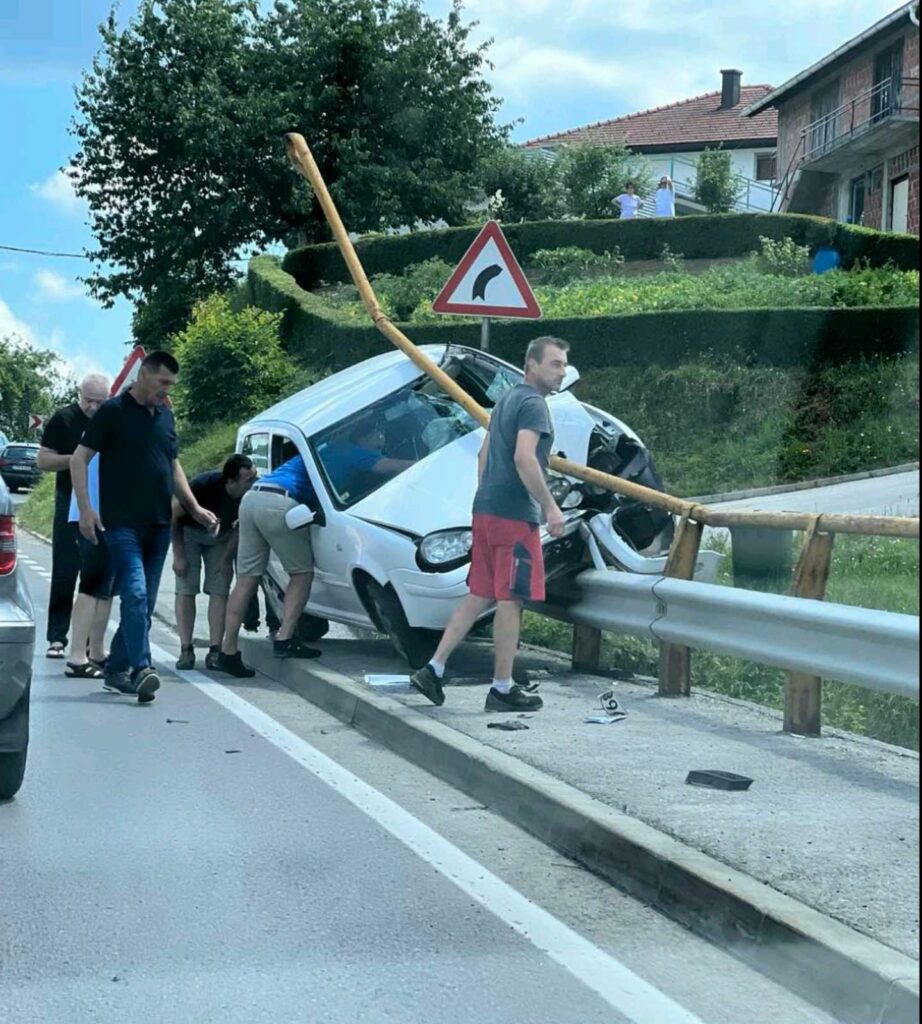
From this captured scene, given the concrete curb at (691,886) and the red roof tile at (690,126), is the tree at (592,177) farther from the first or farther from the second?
the concrete curb at (691,886)

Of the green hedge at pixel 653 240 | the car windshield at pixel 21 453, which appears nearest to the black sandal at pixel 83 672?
the green hedge at pixel 653 240

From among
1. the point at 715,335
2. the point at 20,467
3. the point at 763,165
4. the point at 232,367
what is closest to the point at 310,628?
the point at 715,335

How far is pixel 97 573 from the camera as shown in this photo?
9.94m

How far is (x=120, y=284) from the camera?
50.2 metres

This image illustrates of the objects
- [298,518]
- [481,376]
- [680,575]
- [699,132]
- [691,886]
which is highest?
[699,132]

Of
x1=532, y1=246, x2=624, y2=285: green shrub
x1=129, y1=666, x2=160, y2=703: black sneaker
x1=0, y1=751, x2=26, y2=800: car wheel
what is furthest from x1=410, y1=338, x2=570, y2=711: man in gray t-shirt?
x1=532, y1=246, x2=624, y2=285: green shrub

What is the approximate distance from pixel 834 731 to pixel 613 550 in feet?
6.58

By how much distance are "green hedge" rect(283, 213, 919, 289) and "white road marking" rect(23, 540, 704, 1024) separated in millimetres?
22451

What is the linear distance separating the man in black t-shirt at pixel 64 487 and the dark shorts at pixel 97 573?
77 centimetres

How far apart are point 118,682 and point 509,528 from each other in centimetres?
275

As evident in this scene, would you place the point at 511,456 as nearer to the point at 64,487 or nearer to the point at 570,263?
the point at 64,487

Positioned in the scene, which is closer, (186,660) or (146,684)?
(146,684)

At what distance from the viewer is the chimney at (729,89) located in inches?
3007

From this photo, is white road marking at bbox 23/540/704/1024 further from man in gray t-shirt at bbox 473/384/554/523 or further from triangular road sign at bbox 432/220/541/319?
triangular road sign at bbox 432/220/541/319
